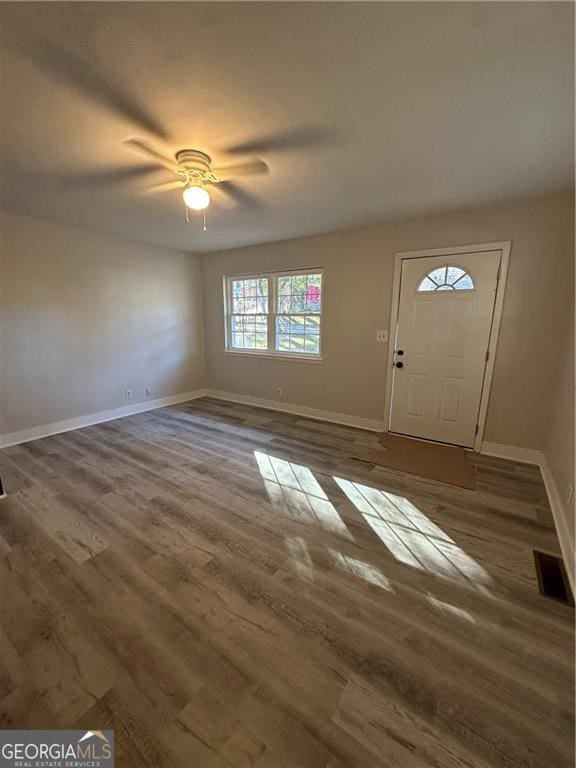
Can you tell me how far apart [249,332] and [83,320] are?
91.5 inches

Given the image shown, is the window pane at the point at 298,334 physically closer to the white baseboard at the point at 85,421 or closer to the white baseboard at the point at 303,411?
the white baseboard at the point at 303,411

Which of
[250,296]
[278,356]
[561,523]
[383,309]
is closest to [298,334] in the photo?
[278,356]

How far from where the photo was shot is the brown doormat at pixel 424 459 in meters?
2.86

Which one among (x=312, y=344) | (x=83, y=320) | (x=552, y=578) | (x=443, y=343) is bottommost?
(x=552, y=578)

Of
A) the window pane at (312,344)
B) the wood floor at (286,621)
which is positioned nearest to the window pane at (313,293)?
the window pane at (312,344)

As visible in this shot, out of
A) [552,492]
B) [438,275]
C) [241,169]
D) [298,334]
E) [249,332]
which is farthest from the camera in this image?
[249,332]

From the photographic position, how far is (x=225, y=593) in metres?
1.64

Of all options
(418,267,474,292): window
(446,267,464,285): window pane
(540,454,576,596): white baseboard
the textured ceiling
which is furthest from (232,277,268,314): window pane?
(540,454,576,596): white baseboard

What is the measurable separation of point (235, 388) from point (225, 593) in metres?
3.93

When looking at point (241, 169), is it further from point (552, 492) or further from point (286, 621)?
point (552, 492)

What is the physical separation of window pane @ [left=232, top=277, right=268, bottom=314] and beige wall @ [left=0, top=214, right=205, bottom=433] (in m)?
0.79

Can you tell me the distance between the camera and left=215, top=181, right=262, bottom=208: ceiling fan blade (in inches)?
100.0

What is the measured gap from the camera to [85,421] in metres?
4.11

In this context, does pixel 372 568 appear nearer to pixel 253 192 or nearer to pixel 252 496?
pixel 252 496
